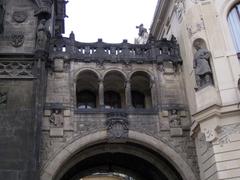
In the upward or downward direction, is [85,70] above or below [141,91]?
above

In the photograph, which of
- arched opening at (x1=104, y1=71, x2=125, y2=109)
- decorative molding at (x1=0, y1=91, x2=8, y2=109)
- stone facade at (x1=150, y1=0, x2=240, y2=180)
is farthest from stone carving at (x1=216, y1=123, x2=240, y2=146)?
decorative molding at (x1=0, y1=91, x2=8, y2=109)

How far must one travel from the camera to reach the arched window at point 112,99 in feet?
54.6

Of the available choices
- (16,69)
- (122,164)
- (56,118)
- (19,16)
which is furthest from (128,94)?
(19,16)

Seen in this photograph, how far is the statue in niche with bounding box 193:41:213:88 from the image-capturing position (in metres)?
13.5

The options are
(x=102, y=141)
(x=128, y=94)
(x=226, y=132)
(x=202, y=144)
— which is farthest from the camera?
(x=128, y=94)

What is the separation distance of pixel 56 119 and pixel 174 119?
4311 millimetres

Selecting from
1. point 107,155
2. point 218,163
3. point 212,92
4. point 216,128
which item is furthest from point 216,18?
point 107,155

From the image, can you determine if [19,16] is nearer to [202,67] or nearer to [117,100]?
[117,100]

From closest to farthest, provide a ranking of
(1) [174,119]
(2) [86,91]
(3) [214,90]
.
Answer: (3) [214,90], (1) [174,119], (2) [86,91]

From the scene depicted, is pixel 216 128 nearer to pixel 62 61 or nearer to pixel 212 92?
pixel 212 92

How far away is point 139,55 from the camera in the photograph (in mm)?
16141

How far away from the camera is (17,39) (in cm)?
1495

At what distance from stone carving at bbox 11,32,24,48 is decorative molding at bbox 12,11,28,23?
701 millimetres

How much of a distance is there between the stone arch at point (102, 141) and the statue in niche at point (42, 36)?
143 inches
